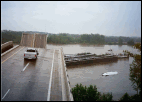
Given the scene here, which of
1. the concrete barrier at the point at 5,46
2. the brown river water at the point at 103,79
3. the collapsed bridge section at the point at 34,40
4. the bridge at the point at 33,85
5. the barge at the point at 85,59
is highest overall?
the collapsed bridge section at the point at 34,40

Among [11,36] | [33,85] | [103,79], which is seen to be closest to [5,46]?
[33,85]

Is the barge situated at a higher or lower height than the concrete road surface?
lower

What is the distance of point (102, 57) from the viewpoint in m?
44.3

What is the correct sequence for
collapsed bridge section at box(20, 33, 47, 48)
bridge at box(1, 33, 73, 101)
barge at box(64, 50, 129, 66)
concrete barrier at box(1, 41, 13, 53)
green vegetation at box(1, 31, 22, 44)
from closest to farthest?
bridge at box(1, 33, 73, 101)
concrete barrier at box(1, 41, 13, 53)
barge at box(64, 50, 129, 66)
collapsed bridge section at box(20, 33, 47, 48)
green vegetation at box(1, 31, 22, 44)

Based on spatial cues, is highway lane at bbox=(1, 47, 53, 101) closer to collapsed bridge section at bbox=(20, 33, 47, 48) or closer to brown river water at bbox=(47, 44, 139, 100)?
brown river water at bbox=(47, 44, 139, 100)

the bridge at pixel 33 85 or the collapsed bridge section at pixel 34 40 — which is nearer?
the bridge at pixel 33 85

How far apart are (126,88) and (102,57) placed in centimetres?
2417

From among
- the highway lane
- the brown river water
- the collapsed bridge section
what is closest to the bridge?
the highway lane

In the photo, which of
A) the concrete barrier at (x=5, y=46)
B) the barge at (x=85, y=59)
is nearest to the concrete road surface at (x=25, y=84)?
the concrete barrier at (x=5, y=46)

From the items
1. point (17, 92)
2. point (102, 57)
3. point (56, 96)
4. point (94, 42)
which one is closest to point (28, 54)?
point (17, 92)

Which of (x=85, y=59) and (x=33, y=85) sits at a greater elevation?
(x=33, y=85)

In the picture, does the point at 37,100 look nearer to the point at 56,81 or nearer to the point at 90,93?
the point at 56,81

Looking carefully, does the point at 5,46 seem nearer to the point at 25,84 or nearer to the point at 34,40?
the point at 34,40

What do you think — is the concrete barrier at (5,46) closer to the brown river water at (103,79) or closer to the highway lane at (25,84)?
the highway lane at (25,84)
